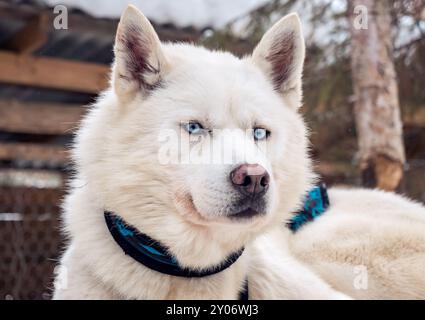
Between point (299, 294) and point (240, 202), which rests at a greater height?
point (240, 202)

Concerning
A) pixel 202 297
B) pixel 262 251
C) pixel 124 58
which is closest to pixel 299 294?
pixel 262 251

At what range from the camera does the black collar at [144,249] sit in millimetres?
2336

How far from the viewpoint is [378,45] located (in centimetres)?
478

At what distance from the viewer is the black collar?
2336 millimetres

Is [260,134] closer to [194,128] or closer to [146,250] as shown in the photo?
[194,128]

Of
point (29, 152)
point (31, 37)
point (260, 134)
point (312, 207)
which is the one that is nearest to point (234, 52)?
point (31, 37)

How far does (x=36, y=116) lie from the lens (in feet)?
21.8

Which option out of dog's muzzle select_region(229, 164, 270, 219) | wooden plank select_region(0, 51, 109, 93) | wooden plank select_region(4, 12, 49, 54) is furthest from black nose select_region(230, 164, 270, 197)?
wooden plank select_region(0, 51, 109, 93)

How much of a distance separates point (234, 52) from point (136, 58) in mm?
3834

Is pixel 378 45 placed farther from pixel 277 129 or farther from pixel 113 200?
pixel 113 200

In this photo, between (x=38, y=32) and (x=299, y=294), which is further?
(x=38, y=32)

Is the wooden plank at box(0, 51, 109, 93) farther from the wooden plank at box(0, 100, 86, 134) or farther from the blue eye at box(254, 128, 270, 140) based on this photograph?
the blue eye at box(254, 128, 270, 140)

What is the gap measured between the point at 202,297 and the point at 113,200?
1.69ft

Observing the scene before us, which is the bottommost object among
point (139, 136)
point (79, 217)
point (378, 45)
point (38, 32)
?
point (79, 217)
